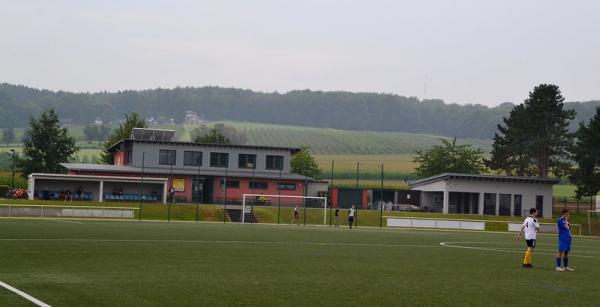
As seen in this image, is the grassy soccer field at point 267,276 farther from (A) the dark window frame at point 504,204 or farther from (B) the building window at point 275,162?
(B) the building window at point 275,162

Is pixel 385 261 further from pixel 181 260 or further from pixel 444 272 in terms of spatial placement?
pixel 181 260

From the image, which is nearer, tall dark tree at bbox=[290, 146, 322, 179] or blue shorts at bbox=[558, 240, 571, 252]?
blue shorts at bbox=[558, 240, 571, 252]

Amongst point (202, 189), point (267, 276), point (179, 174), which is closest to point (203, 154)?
point (202, 189)

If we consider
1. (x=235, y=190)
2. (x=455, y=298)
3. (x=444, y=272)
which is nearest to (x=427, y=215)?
(x=235, y=190)

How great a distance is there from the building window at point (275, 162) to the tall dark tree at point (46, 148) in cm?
2770

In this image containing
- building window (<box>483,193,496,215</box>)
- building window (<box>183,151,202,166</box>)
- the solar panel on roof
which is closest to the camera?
building window (<box>483,193,496,215</box>)

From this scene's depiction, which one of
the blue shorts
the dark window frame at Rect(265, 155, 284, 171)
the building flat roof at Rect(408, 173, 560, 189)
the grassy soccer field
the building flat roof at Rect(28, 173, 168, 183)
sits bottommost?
the grassy soccer field

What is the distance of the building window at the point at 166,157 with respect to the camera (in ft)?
310

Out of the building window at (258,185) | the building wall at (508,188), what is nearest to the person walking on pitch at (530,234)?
the building wall at (508,188)

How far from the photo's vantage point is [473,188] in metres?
91.7

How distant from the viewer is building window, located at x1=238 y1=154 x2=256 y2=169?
3841 inches

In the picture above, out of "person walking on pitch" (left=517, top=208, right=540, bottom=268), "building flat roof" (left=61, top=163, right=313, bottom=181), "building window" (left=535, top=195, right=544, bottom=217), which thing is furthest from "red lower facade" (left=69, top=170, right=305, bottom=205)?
"person walking on pitch" (left=517, top=208, right=540, bottom=268)

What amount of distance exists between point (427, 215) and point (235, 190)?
23282 mm

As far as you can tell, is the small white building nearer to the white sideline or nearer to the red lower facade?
the red lower facade
